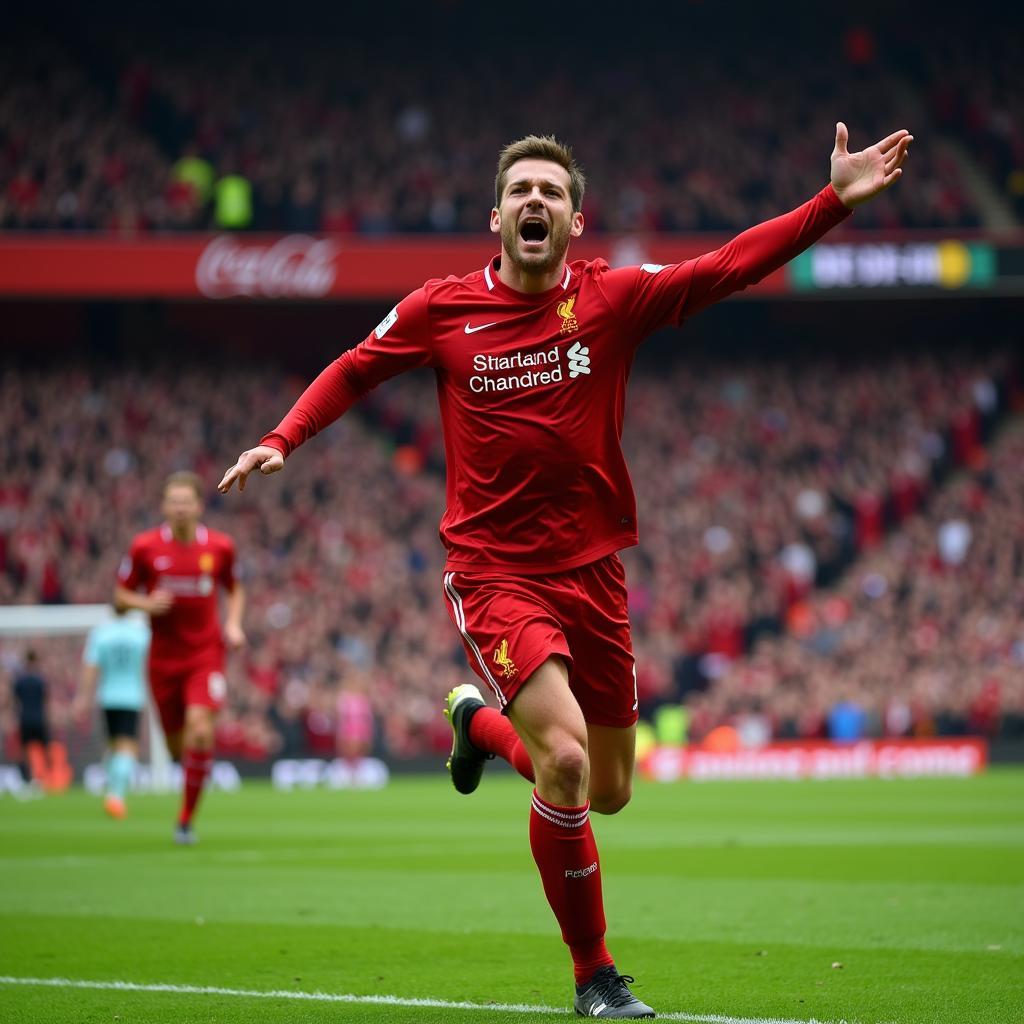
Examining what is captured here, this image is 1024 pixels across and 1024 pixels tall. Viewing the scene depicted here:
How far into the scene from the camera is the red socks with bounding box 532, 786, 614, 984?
19.1ft

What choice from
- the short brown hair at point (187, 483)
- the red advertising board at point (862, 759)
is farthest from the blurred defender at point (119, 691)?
the red advertising board at point (862, 759)

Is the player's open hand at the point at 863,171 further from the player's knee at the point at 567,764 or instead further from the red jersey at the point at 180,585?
the red jersey at the point at 180,585

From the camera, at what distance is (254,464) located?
19.3 feet

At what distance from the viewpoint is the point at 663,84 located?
1542 inches

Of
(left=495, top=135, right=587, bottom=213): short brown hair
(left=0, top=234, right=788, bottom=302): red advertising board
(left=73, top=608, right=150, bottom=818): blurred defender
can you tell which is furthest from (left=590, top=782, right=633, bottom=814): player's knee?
(left=0, top=234, right=788, bottom=302): red advertising board

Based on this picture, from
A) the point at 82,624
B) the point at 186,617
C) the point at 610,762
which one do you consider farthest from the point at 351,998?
the point at 82,624

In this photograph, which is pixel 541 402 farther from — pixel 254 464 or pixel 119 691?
pixel 119 691

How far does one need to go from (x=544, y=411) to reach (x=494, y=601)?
2.22 ft

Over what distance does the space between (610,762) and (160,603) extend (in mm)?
7023

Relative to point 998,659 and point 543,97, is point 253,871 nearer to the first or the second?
point 998,659

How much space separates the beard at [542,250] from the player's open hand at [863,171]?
37.2 inches

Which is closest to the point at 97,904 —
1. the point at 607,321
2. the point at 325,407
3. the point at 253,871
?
the point at 253,871

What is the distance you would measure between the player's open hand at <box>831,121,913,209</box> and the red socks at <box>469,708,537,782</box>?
2204 millimetres

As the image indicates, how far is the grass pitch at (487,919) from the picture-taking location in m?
6.25
